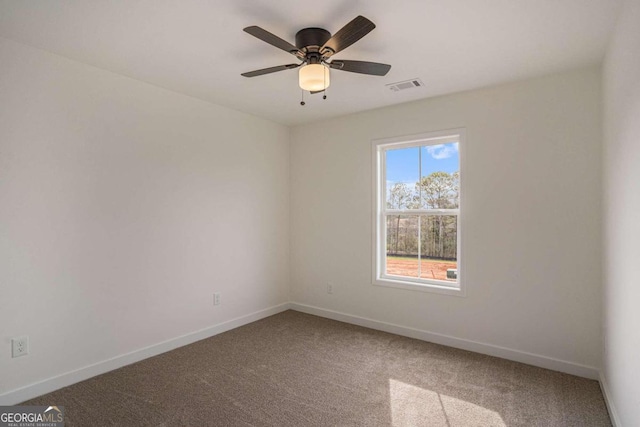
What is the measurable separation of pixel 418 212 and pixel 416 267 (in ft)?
2.03

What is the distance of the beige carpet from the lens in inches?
89.2

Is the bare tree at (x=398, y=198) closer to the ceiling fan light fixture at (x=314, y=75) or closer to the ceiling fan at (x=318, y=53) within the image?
the ceiling fan at (x=318, y=53)

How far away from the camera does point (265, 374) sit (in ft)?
9.42

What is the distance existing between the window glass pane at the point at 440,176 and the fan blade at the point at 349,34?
1.86 meters

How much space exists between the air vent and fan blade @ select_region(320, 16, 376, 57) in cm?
111

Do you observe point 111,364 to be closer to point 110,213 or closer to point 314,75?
point 110,213

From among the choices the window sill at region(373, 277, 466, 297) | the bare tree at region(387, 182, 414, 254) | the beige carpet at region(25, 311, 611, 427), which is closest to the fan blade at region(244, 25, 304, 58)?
the bare tree at region(387, 182, 414, 254)

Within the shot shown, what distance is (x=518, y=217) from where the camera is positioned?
3.12 meters

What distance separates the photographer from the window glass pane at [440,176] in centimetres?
359

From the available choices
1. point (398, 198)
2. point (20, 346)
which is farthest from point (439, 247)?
point (20, 346)

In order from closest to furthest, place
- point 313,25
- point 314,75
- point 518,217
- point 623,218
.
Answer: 1. point 623,218
2. point 313,25
3. point 314,75
4. point 518,217

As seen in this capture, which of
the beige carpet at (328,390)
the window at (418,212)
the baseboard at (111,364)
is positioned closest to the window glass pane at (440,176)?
the window at (418,212)

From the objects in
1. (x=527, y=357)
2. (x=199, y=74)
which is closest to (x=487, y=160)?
(x=527, y=357)

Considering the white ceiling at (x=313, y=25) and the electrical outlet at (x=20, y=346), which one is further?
the electrical outlet at (x=20, y=346)
